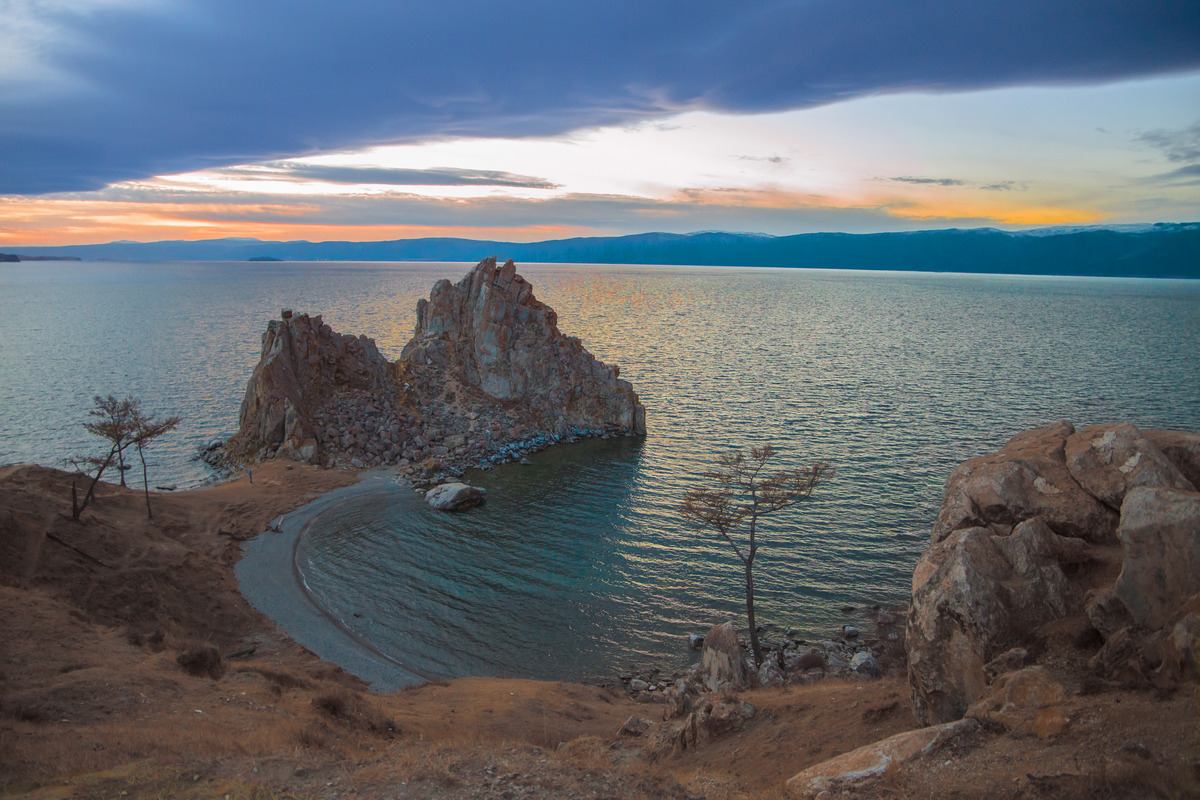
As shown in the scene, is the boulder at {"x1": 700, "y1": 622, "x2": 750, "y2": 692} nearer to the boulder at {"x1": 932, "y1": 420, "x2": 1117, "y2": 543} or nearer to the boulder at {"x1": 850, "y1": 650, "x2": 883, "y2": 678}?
the boulder at {"x1": 850, "y1": 650, "x2": 883, "y2": 678}

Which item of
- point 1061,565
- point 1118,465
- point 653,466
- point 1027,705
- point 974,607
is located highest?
point 1118,465

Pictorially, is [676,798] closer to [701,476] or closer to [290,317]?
[701,476]

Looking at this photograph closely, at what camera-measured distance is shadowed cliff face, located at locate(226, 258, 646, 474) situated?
53.0m

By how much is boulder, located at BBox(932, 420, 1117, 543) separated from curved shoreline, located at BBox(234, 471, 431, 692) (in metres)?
22.1

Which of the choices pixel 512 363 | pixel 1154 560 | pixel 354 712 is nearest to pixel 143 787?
pixel 354 712

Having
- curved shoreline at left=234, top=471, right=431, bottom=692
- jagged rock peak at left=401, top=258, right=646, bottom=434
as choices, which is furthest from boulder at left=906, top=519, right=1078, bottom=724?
jagged rock peak at left=401, top=258, right=646, bottom=434

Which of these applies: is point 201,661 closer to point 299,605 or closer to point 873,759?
point 299,605

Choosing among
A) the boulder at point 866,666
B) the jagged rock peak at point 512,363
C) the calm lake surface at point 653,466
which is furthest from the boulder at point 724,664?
the jagged rock peak at point 512,363

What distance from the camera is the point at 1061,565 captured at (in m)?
14.3

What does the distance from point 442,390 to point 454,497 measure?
20104 millimetres

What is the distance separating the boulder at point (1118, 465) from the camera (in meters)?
14.6

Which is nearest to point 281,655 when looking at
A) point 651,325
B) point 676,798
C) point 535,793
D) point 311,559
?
point 311,559

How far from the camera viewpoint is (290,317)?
5684cm

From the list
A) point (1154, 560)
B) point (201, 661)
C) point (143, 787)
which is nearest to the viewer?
point (1154, 560)
